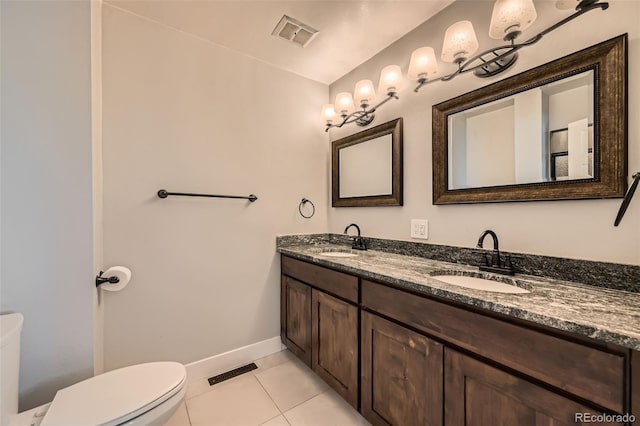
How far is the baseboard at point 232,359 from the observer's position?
1721 millimetres

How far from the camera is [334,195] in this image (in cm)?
228

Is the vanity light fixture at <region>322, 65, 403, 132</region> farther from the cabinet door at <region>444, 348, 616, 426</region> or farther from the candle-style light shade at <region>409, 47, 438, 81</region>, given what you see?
the cabinet door at <region>444, 348, 616, 426</region>

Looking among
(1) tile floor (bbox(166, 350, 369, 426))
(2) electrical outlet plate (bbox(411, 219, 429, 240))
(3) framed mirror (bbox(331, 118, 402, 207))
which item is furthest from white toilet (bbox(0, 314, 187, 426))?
(3) framed mirror (bbox(331, 118, 402, 207))

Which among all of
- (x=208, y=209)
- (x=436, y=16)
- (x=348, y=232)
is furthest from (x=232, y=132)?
(x=436, y=16)

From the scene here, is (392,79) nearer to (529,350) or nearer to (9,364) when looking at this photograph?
(529,350)

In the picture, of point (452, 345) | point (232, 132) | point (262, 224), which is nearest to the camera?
point (452, 345)

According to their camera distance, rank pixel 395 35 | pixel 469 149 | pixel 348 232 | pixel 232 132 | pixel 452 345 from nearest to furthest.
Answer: pixel 452 345 < pixel 469 149 < pixel 395 35 < pixel 232 132 < pixel 348 232

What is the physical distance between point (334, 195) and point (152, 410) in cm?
177

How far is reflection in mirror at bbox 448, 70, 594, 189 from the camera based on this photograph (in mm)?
1029

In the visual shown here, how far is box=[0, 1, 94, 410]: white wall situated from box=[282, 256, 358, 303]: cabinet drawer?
109 cm

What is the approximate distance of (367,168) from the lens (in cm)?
200

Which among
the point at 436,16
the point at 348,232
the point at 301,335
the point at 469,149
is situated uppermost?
the point at 436,16

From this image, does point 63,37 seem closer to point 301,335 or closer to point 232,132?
point 232,132

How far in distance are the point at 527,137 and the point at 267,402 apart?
6.46ft
